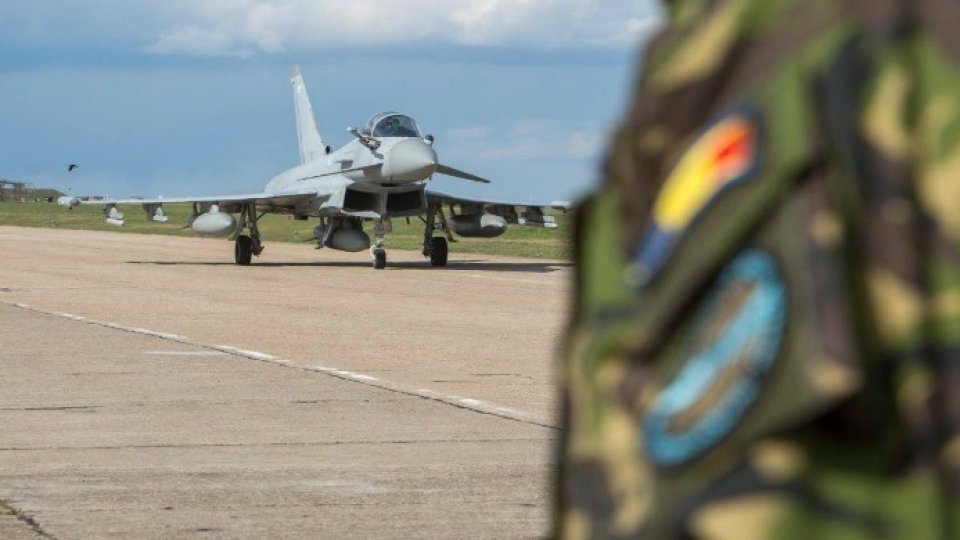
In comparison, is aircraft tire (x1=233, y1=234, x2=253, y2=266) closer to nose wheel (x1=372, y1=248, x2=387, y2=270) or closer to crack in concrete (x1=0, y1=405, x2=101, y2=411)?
nose wheel (x1=372, y1=248, x2=387, y2=270)

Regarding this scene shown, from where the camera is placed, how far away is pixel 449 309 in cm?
2653

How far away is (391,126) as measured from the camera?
41656mm

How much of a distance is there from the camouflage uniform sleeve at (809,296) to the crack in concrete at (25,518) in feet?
22.7

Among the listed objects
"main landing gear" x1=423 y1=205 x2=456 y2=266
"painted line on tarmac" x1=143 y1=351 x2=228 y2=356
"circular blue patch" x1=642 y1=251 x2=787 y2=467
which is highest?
"circular blue patch" x1=642 y1=251 x2=787 y2=467

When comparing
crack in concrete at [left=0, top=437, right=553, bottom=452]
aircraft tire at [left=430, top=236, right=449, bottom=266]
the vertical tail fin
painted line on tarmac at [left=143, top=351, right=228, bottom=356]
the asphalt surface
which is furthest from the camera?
the vertical tail fin

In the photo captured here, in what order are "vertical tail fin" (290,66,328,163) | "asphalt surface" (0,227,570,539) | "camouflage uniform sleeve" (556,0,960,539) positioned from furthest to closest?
1. "vertical tail fin" (290,66,328,163)
2. "asphalt surface" (0,227,570,539)
3. "camouflage uniform sleeve" (556,0,960,539)

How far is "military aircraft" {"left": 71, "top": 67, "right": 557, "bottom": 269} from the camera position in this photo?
4094 centimetres

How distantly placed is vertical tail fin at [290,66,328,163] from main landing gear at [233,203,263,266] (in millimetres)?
5833

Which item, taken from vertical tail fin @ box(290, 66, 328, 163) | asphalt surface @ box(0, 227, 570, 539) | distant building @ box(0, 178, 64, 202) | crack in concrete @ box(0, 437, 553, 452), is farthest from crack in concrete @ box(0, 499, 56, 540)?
distant building @ box(0, 178, 64, 202)

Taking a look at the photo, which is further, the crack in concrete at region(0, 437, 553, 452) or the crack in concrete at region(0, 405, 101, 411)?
the crack in concrete at region(0, 405, 101, 411)

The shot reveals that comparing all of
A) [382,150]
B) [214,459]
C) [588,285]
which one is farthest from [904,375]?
[382,150]

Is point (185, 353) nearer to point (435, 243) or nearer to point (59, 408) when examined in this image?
point (59, 408)

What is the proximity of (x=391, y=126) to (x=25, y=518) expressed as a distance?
33545mm

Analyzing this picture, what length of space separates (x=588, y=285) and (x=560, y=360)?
0.10 m
